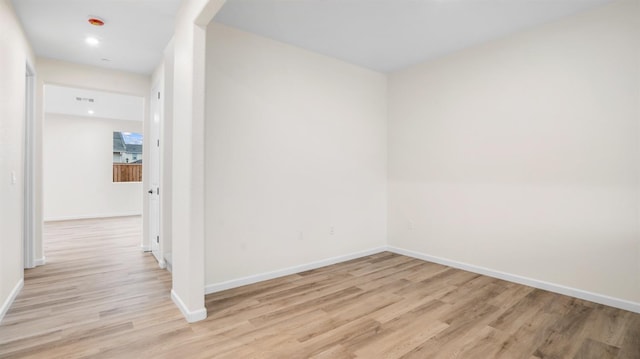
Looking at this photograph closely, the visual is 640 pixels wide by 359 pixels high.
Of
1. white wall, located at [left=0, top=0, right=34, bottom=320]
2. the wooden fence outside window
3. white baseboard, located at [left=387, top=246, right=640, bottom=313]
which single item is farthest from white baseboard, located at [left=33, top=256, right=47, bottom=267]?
white baseboard, located at [left=387, top=246, right=640, bottom=313]

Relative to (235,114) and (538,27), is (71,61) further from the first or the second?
(538,27)

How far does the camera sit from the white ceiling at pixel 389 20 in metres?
2.81

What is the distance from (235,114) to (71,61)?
2655mm

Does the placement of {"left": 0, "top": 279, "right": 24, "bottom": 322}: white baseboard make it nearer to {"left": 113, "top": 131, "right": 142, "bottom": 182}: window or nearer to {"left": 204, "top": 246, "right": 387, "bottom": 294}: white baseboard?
{"left": 204, "top": 246, "right": 387, "bottom": 294}: white baseboard

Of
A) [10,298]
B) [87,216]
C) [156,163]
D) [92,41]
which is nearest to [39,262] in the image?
[10,298]

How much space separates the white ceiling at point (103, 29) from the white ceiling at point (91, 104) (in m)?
1.31

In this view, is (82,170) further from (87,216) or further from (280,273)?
(280,273)

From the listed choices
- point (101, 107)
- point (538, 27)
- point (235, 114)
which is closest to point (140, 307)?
point (235, 114)

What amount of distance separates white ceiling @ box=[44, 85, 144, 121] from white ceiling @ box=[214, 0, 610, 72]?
329 cm

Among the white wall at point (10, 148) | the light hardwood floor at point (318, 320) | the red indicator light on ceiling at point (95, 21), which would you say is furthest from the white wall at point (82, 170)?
the red indicator light on ceiling at point (95, 21)

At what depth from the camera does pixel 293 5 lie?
110 inches

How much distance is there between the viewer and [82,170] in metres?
7.68

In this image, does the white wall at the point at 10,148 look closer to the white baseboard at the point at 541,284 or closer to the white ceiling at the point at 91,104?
the white ceiling at the point at 91,104

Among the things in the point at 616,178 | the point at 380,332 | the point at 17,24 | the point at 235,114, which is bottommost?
the point at 380,332
